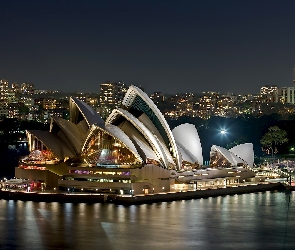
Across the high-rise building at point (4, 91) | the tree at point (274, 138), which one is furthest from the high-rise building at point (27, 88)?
the tree at point (274, 138)

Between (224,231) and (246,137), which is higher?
→ (246,137)

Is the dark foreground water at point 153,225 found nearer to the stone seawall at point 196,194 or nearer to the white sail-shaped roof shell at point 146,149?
the stone seawall at point 196,194

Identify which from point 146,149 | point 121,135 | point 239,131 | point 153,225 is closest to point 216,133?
point 239,131

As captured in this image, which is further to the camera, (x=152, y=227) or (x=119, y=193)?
(x=119, y=193)

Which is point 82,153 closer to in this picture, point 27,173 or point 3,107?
point 27,173

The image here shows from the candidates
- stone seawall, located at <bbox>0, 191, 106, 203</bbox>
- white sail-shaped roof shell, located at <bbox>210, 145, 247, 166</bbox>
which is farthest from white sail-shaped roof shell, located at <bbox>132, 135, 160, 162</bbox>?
white sail-shaped roof shell, located at <bbox>210, 145, 247, 166</bbox>

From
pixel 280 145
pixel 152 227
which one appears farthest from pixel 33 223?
pixel 280 145
